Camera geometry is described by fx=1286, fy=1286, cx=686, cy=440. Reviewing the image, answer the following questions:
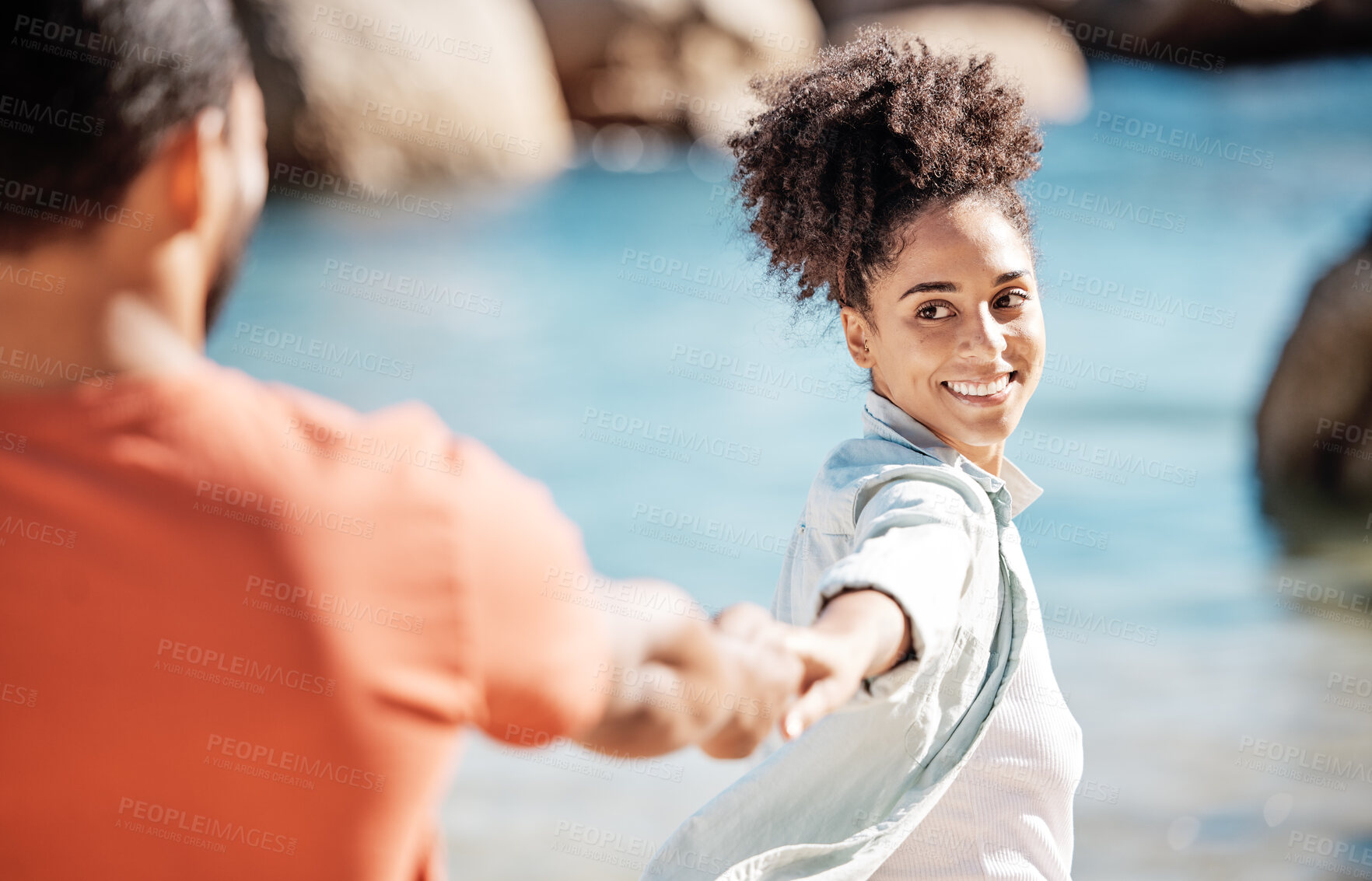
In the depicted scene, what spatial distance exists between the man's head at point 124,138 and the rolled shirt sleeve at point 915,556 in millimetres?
759

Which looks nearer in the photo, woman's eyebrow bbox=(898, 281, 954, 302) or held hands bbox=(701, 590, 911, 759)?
held hands bbox=(701, 590, 911, 759)

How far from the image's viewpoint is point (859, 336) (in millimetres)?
2143

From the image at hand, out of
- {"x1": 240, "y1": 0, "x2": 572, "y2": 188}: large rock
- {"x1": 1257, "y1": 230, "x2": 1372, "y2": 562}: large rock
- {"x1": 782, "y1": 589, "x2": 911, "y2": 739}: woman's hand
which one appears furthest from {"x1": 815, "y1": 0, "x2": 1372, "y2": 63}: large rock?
{"x1": 782, "y1": 589, "x2": 911, "y2": 739}: woman's hand

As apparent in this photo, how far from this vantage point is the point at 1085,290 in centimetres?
1095

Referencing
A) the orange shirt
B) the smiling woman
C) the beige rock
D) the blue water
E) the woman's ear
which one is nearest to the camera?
the orange shirt

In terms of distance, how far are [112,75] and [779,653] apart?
797mm

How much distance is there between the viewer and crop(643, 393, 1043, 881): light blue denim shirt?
1696mm

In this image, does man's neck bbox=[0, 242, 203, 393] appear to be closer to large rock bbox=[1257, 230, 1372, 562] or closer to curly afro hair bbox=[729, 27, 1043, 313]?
curly afro hair bbox=[729, 27, 1043, 313]

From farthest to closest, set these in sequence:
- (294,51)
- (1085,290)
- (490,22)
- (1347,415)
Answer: (490,22)
(294,51)
(1085,290)
(1347,415)

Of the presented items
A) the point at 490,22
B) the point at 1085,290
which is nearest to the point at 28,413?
the point at 1085,290

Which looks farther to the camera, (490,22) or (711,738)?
(490,22)

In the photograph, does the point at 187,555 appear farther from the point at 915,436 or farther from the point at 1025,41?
the point at 1025,41

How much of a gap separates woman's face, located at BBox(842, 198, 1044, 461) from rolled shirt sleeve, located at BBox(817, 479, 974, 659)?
0.28 m

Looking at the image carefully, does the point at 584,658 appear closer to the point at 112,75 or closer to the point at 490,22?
the point at 112,75
